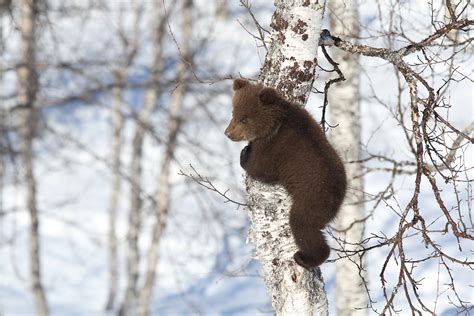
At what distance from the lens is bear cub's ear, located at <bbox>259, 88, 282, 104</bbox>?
3.28 m

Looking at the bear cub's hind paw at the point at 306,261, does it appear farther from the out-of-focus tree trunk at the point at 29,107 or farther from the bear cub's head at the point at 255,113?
the out-of-focus tree trunk at the point at 29,107

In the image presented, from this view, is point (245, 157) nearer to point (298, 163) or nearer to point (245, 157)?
point (245, 157)

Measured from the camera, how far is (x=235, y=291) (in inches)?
548

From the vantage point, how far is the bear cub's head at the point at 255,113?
332 centimetres

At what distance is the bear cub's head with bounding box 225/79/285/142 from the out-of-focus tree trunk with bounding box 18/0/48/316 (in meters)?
4.76

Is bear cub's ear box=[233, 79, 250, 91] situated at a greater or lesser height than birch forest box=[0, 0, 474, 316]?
lesser

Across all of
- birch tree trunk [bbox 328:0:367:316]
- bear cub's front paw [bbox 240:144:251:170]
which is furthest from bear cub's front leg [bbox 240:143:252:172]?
birch tree trunk [bbox 328:0:367:316]

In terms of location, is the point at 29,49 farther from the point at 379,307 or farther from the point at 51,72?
the point at 51,72

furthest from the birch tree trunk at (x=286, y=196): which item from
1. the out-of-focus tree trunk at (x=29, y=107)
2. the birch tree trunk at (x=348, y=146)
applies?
the out-of-focus tree trunk at (x=29, y=107)

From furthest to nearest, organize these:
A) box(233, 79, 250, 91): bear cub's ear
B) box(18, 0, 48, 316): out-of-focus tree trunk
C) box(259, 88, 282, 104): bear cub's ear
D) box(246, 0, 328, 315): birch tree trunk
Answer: box(18, 0, 48, 316): out-of-focus tree trunk, box(233, 79, 250, 91): bear cub's ear, box(246, 0, 328, 315): birch tree trunk, box(259, 88, 282, 104): bear cub's ear

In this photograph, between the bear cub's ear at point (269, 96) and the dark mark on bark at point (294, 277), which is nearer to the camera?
the bear cub's ear at point (269, 96)

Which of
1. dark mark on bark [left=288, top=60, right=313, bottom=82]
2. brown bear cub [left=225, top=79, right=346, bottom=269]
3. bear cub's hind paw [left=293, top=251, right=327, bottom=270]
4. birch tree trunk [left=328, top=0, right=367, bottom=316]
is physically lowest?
bear cub's hind paw [left=293, top=251, right=327, bottom=270]

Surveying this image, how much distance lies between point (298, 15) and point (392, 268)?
7386 mm

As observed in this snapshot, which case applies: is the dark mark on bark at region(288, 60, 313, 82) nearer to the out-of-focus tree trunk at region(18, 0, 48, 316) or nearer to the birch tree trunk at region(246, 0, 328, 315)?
the birch tree trunk at region(246, 0, 328, 315)
